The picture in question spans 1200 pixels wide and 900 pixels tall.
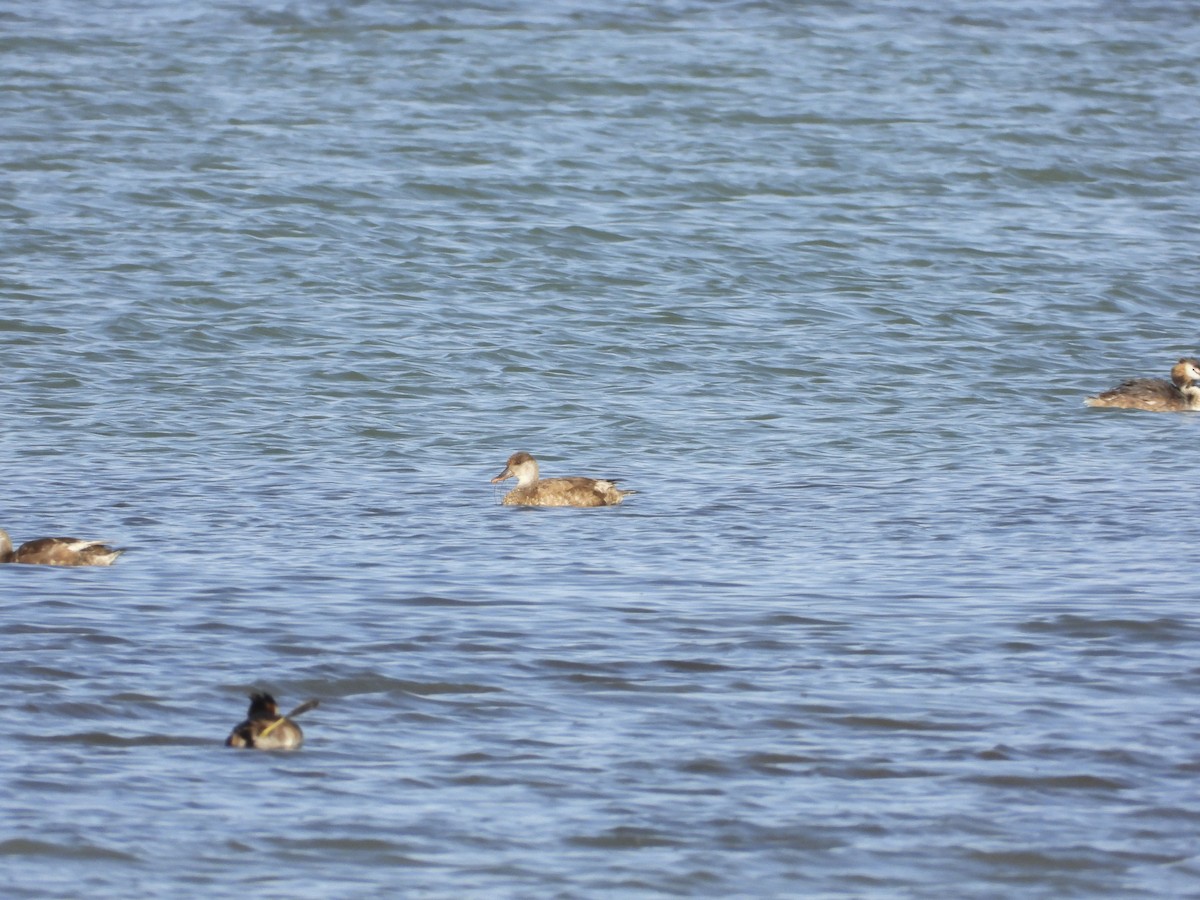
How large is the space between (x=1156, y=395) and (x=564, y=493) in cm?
529

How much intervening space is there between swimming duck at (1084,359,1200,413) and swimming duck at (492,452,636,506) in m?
4.72

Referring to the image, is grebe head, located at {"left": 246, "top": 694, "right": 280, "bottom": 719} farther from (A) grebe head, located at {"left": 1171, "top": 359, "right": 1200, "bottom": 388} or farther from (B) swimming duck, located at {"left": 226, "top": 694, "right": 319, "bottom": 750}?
(A) grebe head, located at {"left": 1171, "top": 359, "right": 1200, "bottom": 388}

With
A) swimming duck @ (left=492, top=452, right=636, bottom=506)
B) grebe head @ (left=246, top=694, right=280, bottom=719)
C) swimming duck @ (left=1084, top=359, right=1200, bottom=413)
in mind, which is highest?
grebe head @ (left=246, top=694, right=280, bottom=719)

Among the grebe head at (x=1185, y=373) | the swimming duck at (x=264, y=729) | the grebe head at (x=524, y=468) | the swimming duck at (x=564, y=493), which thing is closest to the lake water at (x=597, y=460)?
the swimming duck at (x=264, y=729)

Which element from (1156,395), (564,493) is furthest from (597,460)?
(1156,395)

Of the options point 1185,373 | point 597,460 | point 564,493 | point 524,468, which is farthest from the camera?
point 1185,373

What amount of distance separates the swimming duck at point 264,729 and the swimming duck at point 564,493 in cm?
486

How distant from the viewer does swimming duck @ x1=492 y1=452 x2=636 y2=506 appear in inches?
457

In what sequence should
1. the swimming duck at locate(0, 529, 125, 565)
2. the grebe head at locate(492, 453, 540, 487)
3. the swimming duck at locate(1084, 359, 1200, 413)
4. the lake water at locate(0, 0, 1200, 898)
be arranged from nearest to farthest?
the lake water at locate(0, 0, 1200, 898) → the swimming duck at locate(0, 529, 125, 565) → the grebe head at locate(492, 453, 540, 487) → the swimming duck at locate(1084, 359, 1200, 413)

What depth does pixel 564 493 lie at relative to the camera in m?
11.7

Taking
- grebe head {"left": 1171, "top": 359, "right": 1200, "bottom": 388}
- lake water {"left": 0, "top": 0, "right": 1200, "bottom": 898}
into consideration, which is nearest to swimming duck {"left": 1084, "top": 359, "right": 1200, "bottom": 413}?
grebe head {"left": 1171, "top": 359, "right": 1200, "bottom": 388}

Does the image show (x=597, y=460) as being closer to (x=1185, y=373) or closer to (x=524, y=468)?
(x=524, y=468)

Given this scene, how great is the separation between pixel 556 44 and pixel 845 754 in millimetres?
26022

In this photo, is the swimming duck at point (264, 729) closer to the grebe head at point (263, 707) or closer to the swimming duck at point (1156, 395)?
the grebe head at point (263, 707)
